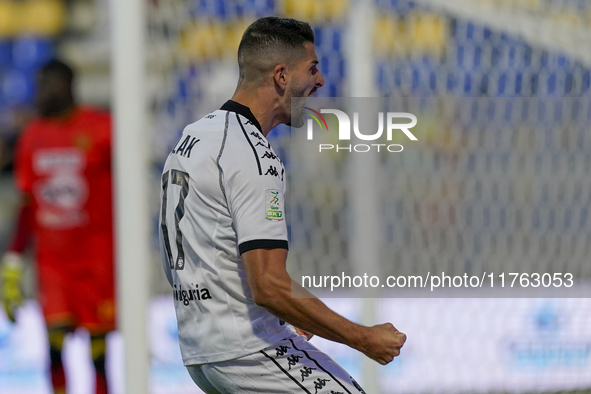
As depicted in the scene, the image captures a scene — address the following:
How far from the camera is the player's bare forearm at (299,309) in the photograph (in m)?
1.92

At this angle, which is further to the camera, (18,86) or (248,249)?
(18,86)

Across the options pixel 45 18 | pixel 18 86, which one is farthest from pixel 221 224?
pixel 45 18

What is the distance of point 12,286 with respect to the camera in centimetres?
449

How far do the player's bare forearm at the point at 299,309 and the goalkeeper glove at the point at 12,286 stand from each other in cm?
296

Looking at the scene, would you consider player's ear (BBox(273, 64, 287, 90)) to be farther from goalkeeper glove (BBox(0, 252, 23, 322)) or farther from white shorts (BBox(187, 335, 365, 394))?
goalkeeper glove (BBox(0, 252, 23, 322))

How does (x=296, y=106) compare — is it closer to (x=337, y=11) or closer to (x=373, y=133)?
(x=373, y=133)

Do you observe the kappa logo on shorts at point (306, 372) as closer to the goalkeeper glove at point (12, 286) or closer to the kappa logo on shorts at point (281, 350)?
the kappa logo on shorts at point (281, 350)

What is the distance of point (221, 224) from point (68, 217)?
2.83 metres

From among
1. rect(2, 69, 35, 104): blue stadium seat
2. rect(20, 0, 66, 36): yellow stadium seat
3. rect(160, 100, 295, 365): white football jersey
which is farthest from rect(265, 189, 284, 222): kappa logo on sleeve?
rect(20, 0, 66, 36): yellow stadium seat

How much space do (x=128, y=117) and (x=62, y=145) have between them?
5.28ft

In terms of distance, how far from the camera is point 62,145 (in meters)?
4.67

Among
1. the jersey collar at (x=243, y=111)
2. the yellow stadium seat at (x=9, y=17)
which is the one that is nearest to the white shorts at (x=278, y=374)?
the jersey collar at (x=243, y=111)

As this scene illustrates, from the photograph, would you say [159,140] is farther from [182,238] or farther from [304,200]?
[182,238]

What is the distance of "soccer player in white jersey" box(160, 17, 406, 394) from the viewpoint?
1.96m
